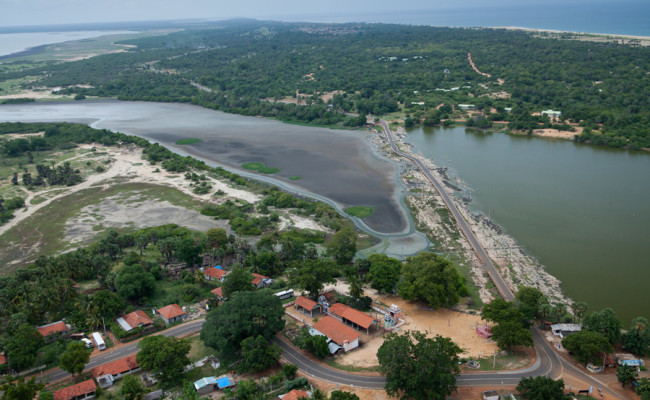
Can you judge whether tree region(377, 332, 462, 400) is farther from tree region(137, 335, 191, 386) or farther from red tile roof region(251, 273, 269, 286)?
red tile roof region(251, 273, 269, 286)

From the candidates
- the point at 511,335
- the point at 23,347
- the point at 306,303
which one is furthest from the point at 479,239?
the point at 23,347

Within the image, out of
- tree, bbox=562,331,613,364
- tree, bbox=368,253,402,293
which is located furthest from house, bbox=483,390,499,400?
tree, bbox=368,253,402,293

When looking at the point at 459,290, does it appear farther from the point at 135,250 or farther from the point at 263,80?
the point at 263,80

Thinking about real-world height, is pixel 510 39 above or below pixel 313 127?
above

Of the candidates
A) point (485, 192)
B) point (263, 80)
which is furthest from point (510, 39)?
point (485, 192)

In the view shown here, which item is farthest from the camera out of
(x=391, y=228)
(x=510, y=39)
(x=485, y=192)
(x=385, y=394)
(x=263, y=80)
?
(x=510, y=39)

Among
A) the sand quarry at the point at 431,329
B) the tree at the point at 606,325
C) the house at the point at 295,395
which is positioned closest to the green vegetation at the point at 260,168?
the sand quarry at the point at 431,329
